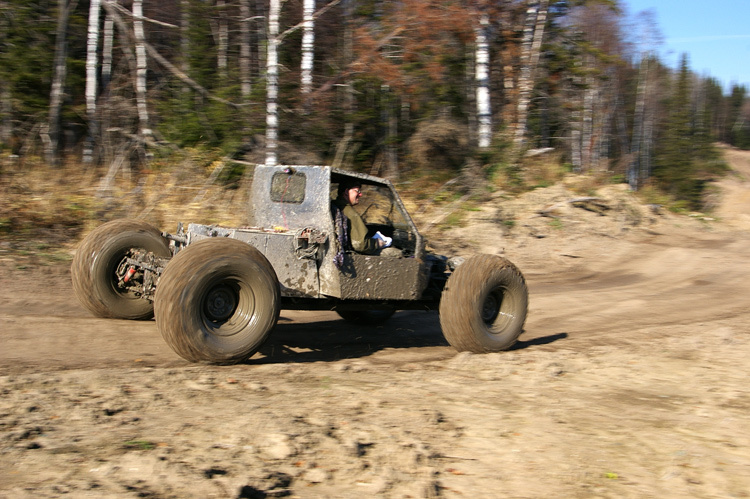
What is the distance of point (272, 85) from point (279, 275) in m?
7.61

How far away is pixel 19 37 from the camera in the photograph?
Result: 14055 millimetres

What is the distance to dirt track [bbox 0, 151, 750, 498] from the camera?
3.49m

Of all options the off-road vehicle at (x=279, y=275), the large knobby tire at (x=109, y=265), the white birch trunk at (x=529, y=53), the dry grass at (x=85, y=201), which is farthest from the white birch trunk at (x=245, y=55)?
the white birch trunk at (x=529, y=53)

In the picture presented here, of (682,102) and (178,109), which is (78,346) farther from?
(682,102)

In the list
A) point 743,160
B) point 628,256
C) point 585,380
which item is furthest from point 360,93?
point 743,160

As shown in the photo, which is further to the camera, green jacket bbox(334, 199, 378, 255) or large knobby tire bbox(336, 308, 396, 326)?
large knobby tire bbox(336, 308, 396, 326)

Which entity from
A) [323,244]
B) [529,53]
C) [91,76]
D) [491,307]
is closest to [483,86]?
[529,53]

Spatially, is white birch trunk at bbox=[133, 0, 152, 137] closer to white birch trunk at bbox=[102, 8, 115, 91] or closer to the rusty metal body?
white birch trunk at bbox=[102, 8, 115, 91]

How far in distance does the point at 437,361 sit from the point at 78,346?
336cm

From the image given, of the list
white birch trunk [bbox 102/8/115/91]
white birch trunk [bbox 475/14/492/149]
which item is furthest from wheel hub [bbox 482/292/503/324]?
white birch trunk [bbox 102/8/115/91]

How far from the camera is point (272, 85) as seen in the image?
12773 millimetres

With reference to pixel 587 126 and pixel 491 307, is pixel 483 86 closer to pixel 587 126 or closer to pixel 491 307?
pixel 491 307

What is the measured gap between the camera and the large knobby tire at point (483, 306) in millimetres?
6598

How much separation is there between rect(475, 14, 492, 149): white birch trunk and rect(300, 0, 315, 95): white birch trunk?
18.3 feet
